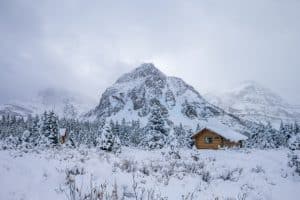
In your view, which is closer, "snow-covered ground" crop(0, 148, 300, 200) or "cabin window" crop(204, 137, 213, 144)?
"snow-covered ground" crop(0, 148, 300, 200)

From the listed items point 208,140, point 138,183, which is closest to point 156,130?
point 208,140

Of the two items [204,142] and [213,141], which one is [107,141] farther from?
[213,141]

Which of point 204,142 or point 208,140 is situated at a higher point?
point 208,140

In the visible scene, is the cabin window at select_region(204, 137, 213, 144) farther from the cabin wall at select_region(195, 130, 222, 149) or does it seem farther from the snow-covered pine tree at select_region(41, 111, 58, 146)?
the snow-covered pine tree at select_region(41, 111, 58, 146)

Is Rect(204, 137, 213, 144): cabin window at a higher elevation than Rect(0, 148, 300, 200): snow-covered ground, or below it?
higher

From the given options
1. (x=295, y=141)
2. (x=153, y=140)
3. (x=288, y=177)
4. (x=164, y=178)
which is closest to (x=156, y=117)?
(x=153, y=140)

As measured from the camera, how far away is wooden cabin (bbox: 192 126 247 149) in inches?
1775

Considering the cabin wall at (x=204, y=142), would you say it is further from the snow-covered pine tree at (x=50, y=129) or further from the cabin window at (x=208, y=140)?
the snow-covered pine tree at (x=50, y=129)

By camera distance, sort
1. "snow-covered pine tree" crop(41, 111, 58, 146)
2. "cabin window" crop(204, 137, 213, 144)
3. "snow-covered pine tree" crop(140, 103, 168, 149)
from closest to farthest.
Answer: "snow-covered pine tree" crop(140, 103, 168, 149), "cabin window" crop(204, 137, 213, 144), "snow-covered pine tree" crop(41, 111, 58, 146)

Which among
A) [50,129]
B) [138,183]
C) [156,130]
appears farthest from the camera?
[50,129]

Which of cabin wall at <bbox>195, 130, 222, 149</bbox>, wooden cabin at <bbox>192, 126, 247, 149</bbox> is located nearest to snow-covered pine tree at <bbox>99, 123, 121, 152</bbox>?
wooden cabin at <bbox>192, 126, 247, 149</bbox>

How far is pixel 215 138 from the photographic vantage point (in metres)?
46.0

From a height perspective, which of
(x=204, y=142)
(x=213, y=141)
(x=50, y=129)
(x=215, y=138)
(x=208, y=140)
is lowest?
(x=204, y=142)

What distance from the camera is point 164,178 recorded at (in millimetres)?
8312
